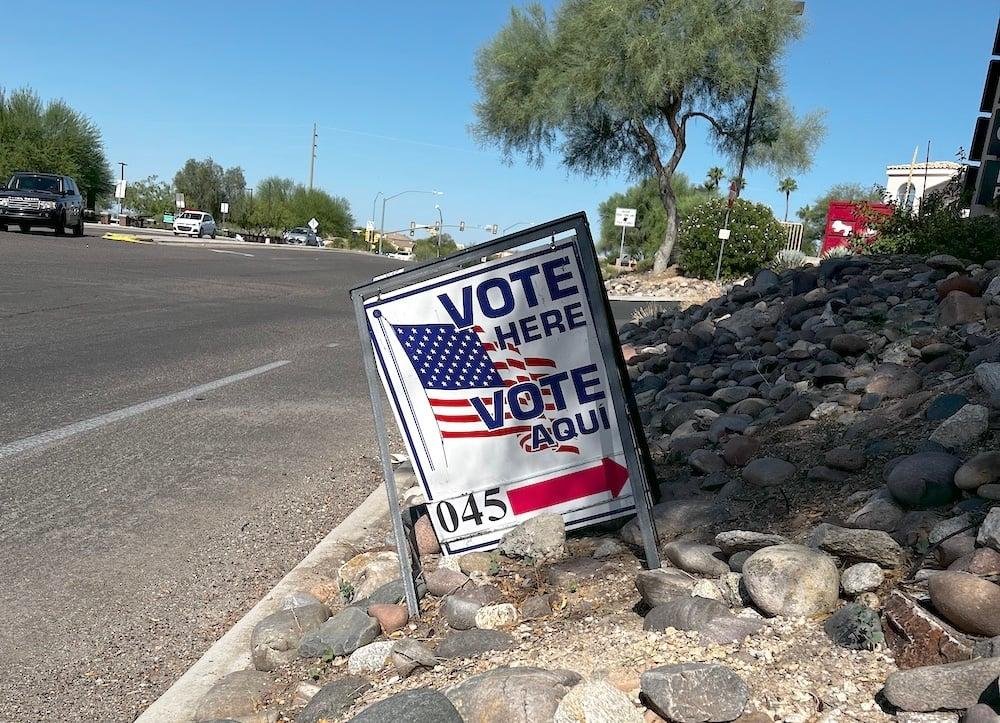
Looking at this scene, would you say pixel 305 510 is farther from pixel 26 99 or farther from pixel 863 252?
pixel 26 99

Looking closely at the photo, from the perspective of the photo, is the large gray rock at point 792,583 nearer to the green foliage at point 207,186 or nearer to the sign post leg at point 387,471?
the sign post leg at point 387,471

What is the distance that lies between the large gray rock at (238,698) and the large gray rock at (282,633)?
70mm

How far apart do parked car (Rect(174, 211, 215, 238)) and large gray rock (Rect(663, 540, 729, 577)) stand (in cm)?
6254

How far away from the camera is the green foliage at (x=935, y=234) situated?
9320 mm

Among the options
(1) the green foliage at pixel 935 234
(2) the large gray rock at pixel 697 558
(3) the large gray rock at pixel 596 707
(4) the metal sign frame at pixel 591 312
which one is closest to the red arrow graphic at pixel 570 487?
(4) the metal sign frame at pixel 591 312

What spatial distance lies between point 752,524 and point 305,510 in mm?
2475

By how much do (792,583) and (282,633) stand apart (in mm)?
1780

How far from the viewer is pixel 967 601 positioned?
9.03 ft

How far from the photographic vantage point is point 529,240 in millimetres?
3730

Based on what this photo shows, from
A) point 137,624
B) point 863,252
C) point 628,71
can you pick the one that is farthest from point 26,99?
point 137,624

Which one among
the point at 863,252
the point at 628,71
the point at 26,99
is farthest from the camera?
the point at 26,99

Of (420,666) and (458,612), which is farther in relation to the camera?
(458,612)

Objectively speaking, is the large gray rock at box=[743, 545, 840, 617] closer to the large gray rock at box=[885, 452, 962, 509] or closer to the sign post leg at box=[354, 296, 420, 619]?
the large gray rock at box=[885, 452, 962, 509]

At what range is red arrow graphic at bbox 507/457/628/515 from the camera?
390cm
